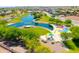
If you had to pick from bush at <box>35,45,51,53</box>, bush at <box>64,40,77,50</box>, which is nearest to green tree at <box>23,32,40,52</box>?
bush at <box>35,45,51,53</box>

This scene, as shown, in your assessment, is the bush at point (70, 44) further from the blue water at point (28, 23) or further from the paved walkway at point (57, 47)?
the blue water at point (28, 23)

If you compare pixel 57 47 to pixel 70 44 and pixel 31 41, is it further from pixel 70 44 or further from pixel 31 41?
pixel 31 41

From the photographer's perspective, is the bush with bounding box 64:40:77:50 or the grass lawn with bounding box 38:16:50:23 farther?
the grass lawn with bounding box 38:16:50:23

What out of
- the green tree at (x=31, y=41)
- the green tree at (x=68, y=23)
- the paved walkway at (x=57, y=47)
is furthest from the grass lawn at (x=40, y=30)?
the green tree at (x=68, y=23)

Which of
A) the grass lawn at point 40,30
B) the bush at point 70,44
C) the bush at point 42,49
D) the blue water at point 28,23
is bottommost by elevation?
the bush at point 42,49

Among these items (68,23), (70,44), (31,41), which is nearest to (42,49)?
(31,41)

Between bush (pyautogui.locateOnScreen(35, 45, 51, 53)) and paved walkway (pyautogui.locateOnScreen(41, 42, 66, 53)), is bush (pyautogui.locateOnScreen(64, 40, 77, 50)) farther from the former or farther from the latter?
bush (pyautogui.locateOnScreen(35, 45, 51, 53))

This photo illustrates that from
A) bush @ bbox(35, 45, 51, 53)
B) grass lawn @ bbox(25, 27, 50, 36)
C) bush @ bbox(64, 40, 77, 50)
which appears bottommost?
bush @ bbox(35, 45, 51, 53)
